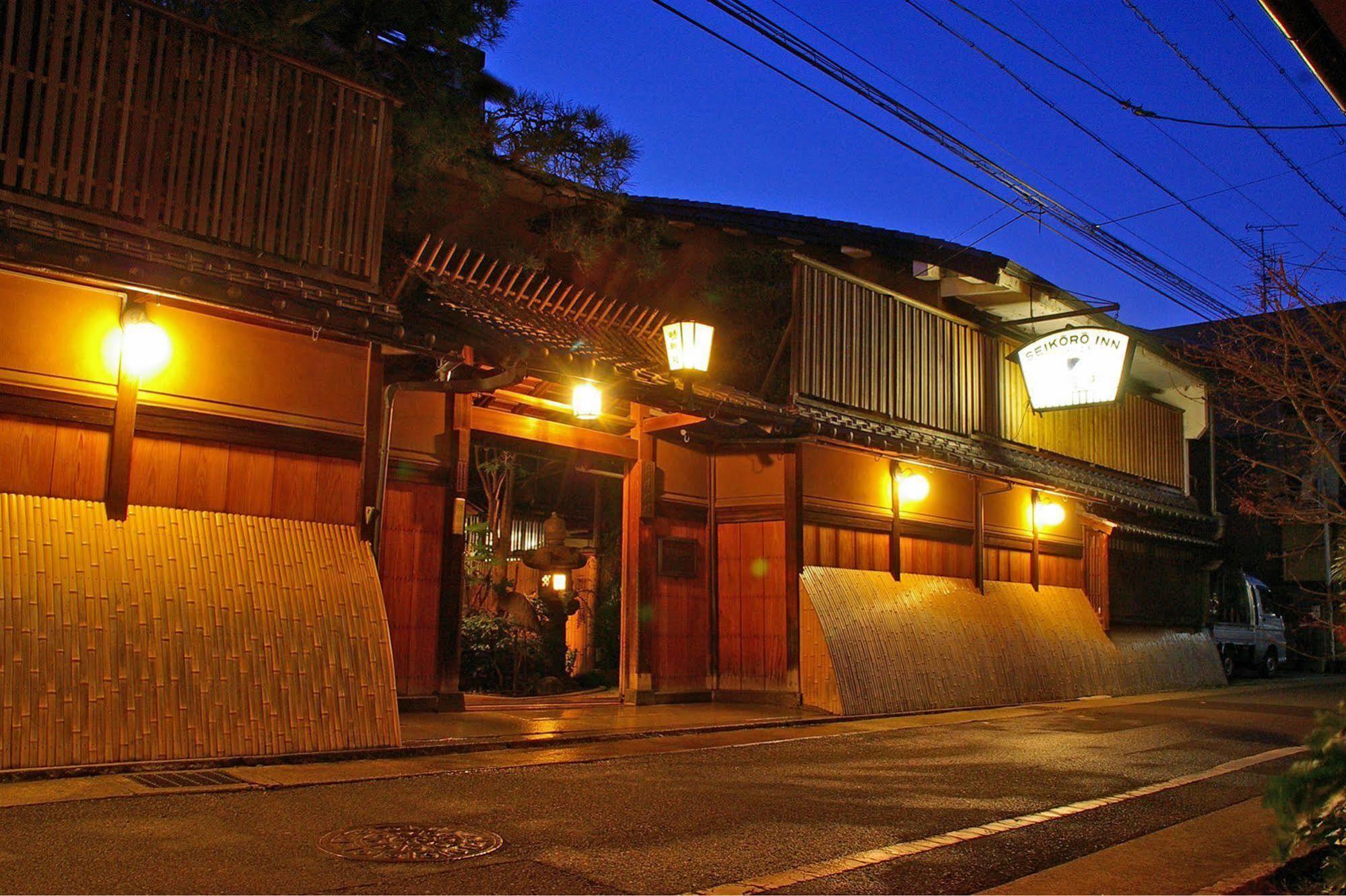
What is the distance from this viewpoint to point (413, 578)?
12547 millimetres

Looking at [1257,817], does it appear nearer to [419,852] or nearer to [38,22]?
[419,852]

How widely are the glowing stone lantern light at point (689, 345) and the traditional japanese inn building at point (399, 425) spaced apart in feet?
0.19

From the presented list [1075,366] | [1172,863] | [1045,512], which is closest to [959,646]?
[1045,512]

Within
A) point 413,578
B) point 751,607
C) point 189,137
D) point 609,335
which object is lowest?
point 751,607

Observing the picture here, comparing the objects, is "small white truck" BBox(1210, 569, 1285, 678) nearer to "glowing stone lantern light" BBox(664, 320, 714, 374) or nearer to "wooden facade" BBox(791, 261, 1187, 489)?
"wooden facade" BBox(791, 261, 1187, 489)

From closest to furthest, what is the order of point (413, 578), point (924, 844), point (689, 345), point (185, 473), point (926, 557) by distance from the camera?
point (924, 844) < point (185, 473) < point (413, 578) < point (689, 345) < point (926, 557)

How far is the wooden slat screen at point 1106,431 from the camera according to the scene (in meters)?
21.8

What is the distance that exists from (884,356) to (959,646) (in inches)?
201

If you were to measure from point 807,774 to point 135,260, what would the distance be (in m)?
7.18

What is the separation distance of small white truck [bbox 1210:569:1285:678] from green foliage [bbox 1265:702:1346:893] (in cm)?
2351

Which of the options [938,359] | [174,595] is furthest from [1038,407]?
[174,595]

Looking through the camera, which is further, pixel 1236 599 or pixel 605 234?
pixel 1236 599

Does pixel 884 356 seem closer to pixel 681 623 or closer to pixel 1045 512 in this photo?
pixel 1045 512

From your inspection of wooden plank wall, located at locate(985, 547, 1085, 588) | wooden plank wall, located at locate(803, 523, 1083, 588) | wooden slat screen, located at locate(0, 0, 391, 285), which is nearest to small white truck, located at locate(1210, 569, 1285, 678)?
wooden plank wall, located at locate(985, 547, 1085, 588)
